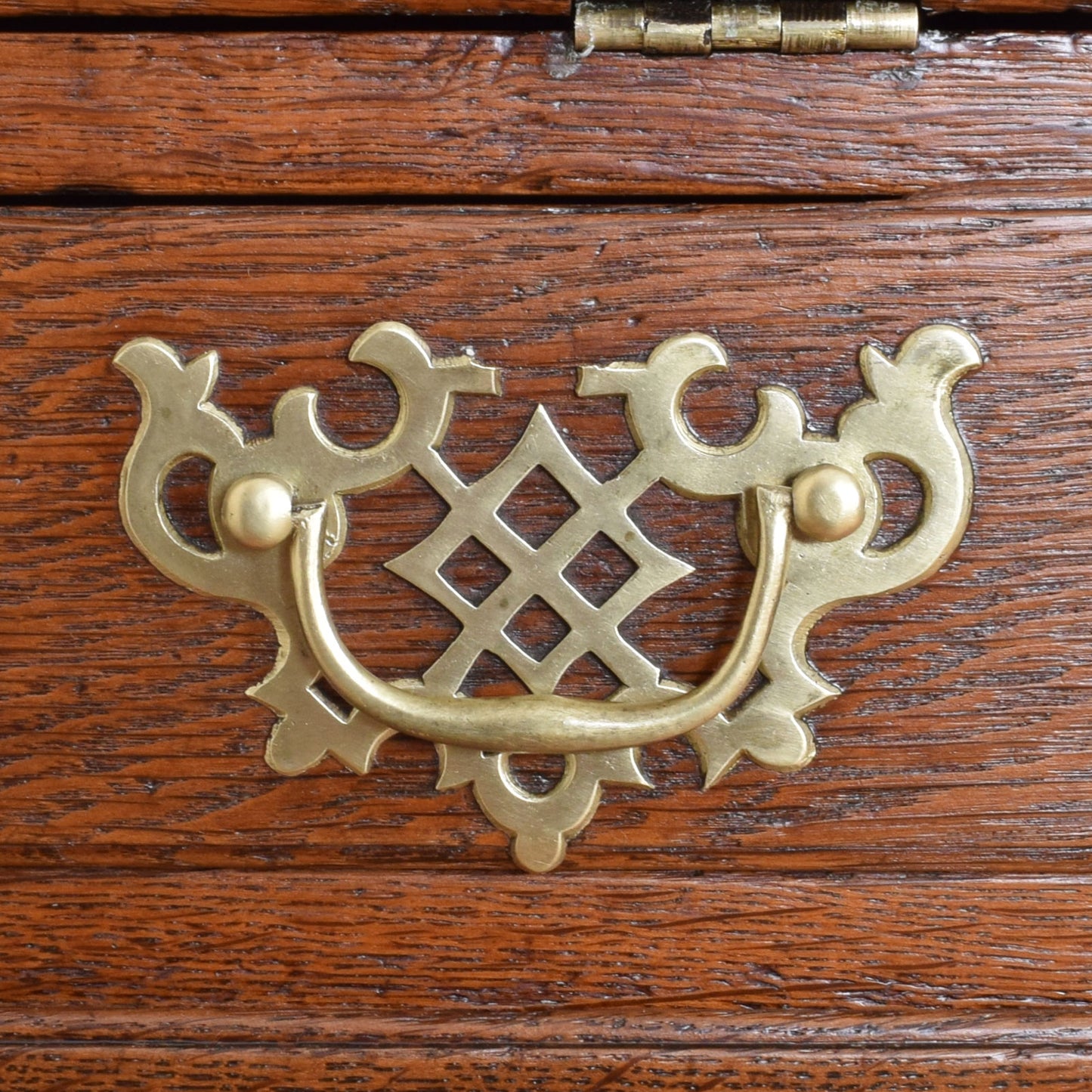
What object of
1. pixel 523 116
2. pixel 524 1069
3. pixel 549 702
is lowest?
pixel 524 1069

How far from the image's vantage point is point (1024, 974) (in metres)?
0.45

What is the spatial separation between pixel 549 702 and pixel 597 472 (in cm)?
9

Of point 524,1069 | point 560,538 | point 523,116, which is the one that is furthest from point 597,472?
point 524,1069

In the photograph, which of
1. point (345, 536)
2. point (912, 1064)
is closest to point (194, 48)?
point (345, 536)

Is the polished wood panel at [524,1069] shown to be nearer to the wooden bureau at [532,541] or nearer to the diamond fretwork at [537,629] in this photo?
the wooden bureau at [532,541]

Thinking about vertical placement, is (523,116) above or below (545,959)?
above

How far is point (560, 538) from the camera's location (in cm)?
42

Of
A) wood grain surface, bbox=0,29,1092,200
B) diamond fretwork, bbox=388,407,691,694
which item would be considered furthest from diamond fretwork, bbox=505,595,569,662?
wood grain surface, bbox=0,29,1092,200

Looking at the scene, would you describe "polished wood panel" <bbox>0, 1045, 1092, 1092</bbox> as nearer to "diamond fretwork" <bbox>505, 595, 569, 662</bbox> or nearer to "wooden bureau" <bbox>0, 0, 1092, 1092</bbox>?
"wooden bureau" <bbox>0, 0, 1092, 1092</bbox>

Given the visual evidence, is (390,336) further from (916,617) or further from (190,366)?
(916,617)

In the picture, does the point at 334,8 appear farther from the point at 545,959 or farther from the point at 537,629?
the point at 545,959

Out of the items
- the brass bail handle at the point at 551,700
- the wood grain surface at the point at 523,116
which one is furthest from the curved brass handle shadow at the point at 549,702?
the wood grain surface at the point at 523,116

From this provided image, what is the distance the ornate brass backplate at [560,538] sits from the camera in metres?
0.40

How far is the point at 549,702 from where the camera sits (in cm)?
41
